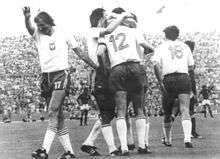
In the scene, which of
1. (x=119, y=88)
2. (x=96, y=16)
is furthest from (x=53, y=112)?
(x=96, y=16)

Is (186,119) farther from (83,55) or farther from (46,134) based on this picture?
(46,134)

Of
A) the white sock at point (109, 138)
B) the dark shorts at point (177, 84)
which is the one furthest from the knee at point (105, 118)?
the dark shorts at point (177, 84)

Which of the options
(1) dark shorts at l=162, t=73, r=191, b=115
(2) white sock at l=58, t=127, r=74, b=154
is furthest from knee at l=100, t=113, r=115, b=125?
(1) dark shorts at l=162, t=73, r=191, b=115

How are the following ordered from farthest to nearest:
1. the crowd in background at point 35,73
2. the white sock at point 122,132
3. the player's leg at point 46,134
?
the crowd in background at point 35,73
the white sock at point 122,132
the player's leg at point 46,134

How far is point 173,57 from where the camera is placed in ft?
33.8

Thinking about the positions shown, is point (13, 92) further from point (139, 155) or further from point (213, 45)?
point (139, 155)

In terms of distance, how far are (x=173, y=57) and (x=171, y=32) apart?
52 centimetres

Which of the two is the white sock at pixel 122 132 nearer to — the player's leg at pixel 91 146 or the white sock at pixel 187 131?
the player's leg at pixel 91 146

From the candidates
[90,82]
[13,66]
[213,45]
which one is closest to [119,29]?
[90,82]

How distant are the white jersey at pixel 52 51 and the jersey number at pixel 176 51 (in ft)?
7.65

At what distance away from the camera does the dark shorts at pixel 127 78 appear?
8.80 metres

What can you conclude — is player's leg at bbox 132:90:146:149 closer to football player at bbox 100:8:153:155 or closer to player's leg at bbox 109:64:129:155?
football player at bbox 100:8:153:155

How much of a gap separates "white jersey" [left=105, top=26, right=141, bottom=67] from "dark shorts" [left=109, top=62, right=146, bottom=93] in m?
0.09

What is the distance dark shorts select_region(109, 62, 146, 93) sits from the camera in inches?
347
